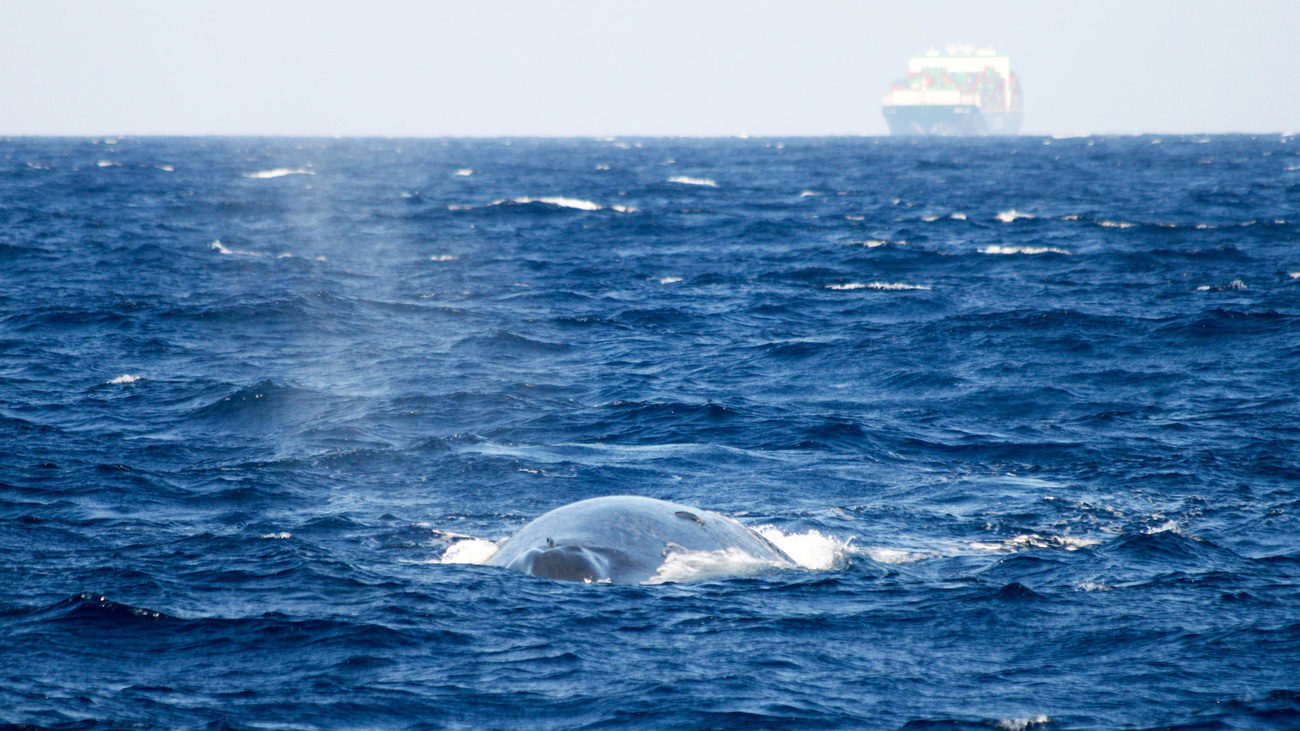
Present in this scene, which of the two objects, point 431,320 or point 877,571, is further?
point 431,320

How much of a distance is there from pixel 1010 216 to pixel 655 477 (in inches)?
1381

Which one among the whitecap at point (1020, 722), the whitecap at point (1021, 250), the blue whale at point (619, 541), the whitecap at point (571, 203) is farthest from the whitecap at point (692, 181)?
the whitecap at point (1020, 722)

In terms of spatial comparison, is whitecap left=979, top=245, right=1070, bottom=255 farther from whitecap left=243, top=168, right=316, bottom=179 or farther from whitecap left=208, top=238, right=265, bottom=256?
whitecap left=243, top=168, right=316, bottom=179

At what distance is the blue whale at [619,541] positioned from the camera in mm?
9953

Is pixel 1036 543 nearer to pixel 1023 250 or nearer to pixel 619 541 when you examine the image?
pixel 619 541

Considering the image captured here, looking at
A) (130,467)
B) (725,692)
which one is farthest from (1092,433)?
(130,467)

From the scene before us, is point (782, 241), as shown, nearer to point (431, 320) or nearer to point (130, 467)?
point (431, 320)

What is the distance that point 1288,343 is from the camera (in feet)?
70.7

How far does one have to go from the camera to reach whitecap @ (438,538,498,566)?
11039 mm

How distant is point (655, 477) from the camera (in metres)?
14.5

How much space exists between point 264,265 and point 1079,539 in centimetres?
2527

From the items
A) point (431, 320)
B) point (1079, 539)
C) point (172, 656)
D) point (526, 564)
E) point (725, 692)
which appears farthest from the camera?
point (431, 320)

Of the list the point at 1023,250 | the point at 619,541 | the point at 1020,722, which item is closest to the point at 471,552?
the point at 619,541

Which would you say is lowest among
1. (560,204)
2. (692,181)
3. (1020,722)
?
(1020,722)
